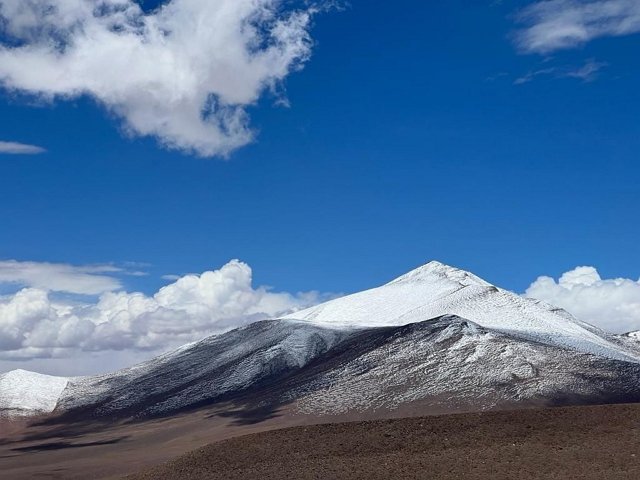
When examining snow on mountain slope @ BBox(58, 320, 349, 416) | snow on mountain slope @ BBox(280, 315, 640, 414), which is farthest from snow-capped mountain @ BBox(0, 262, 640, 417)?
snow on mountain slope @ BBox(58, 320, 349, 416)

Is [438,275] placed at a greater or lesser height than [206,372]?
greater

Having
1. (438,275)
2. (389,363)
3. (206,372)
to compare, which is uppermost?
(438,275)

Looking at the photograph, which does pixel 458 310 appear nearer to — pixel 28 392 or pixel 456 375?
pixel 456 375

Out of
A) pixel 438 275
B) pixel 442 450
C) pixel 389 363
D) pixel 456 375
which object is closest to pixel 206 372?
pixel 389 363

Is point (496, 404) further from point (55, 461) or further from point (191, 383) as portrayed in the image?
point (191, 383)

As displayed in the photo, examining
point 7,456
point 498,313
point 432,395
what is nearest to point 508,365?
point 432,395

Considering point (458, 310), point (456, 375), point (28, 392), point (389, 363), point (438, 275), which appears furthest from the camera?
point (438, 275)
